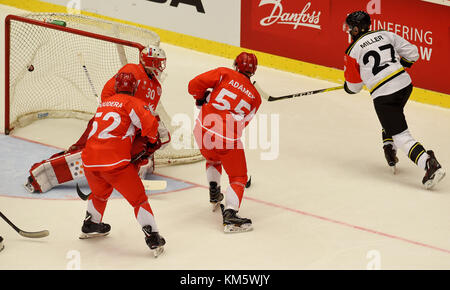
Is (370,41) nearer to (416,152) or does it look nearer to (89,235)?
(416,152)

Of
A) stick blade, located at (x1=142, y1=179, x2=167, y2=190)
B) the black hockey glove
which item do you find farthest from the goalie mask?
the black hockey glove

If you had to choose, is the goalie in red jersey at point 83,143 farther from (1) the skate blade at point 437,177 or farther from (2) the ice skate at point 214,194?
(1) the skate blade at point 437,177

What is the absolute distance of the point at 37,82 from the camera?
802cm

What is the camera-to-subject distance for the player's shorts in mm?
6641

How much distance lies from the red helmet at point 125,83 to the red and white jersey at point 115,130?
0.17 ft

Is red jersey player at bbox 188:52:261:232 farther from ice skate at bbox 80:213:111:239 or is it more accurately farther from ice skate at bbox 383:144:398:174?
ice skate at bbox 383:144:398:174

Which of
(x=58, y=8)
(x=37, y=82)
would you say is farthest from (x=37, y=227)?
(x=58, y=8)

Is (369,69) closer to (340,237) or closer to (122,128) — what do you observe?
(340,237)

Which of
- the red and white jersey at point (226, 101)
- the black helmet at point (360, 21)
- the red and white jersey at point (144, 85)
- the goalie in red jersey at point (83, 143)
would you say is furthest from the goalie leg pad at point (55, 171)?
the black helmet at point (360, 21)

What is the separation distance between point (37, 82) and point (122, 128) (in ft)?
9.98

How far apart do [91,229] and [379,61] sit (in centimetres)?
264

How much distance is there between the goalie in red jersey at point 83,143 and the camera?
6113 millimetres

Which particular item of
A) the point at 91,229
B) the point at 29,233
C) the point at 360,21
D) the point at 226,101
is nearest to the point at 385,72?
the point at 360,21

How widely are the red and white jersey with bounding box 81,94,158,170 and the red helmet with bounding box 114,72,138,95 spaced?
0.17 ft
